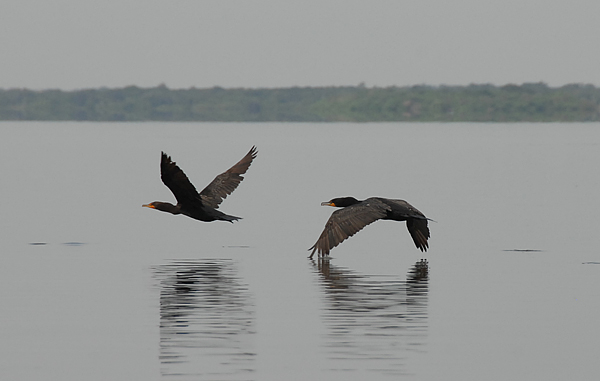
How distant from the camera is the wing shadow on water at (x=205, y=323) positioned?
40.2 ft

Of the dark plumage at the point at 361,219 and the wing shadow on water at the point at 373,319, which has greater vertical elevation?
the dark plumage at the point at 361,219

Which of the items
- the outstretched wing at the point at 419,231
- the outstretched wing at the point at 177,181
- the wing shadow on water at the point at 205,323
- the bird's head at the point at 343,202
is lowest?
the wing shadow on water at the point at 205,323

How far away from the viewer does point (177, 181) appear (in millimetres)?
18375

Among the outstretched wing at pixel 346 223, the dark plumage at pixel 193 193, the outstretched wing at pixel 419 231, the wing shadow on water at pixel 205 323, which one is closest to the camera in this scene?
the wing shadow on water at pixel 205 323

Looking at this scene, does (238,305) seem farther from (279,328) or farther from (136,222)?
(136,222)

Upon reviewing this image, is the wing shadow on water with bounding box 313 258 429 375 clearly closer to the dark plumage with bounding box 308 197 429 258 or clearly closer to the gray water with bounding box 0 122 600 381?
the gray water with bounding box 0 122 600 381

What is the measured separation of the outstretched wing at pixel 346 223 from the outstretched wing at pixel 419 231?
160 cm

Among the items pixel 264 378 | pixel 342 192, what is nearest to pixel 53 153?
pixel 342 192

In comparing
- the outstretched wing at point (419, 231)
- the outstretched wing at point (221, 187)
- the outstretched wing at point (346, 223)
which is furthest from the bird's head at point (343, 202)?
the outstretched wing at point (221, 187)

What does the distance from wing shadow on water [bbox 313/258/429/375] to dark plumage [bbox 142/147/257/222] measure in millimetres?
2614

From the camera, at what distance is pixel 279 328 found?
14305mm

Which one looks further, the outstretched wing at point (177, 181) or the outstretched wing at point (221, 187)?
the outstretched wing at point (221, 187)

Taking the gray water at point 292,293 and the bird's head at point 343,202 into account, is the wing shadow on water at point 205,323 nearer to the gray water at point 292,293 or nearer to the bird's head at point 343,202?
the gray water at point 292,293

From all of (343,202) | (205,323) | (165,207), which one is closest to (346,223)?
(343,202)
